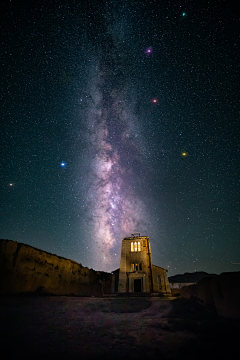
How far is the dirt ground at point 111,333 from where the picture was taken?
5246 mm

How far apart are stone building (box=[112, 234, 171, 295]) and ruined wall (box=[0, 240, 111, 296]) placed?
20.1 feet

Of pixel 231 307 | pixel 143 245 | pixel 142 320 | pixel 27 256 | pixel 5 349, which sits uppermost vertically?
pixel 143 245

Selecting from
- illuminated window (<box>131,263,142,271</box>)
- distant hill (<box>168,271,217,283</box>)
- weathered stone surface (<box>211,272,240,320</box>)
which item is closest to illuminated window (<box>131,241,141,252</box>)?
illuminated window (<box>131,263,142,271</box>)

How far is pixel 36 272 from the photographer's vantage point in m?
13.6

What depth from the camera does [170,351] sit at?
17.5 feet

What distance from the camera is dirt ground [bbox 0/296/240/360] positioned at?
525cm

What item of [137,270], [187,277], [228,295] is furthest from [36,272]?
[187,277]

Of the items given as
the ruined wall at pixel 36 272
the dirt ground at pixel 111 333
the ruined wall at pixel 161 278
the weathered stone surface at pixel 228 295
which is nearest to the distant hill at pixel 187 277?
the ruined wall at pixel 161 278

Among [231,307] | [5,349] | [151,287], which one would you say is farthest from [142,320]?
[151,287]

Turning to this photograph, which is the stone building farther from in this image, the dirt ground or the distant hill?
the distant hill

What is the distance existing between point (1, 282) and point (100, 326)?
780cm

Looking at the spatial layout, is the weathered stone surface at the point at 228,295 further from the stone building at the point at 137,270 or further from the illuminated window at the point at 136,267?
the illuminated window at the point at 136,267

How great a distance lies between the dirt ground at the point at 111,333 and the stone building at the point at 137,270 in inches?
542

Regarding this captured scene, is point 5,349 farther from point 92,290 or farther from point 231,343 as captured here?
point 92,290
